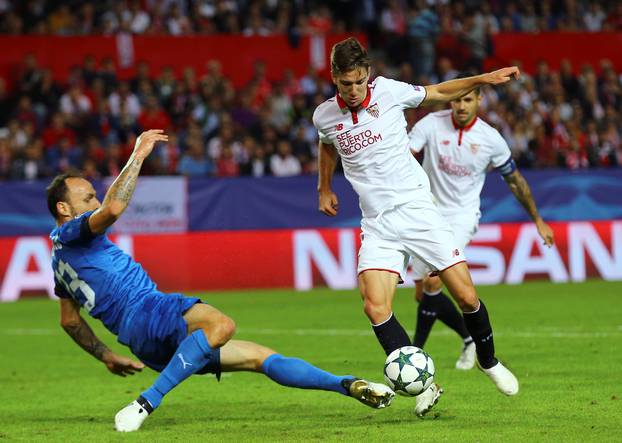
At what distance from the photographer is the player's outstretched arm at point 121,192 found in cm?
673

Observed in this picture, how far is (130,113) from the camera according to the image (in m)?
20.6

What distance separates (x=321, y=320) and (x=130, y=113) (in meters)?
8.06

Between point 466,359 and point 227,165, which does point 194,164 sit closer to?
point 227,165

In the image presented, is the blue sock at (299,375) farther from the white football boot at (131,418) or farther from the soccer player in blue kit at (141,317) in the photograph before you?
the white football boot at (131,418)

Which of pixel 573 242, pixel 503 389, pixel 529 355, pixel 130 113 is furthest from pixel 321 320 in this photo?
pixel 130 113

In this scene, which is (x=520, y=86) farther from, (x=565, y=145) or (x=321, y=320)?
(x=321, y=320)

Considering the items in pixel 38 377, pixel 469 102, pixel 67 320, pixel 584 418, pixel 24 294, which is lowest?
pixel 24 294

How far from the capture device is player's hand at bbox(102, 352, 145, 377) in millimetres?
7321

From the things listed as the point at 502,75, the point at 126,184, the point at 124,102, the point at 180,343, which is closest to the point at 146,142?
the point at 126,184

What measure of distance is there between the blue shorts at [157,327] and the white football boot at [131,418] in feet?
1.18

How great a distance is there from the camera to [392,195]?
24.7ft

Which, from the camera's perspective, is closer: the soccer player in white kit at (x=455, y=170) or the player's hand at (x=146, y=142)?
the player's hand at (x=146, y=142)

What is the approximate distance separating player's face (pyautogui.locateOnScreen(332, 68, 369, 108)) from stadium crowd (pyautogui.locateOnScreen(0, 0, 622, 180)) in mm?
11821

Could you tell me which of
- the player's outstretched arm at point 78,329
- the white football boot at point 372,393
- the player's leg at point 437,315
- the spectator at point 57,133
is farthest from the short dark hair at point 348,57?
the spectator at point 57,133
